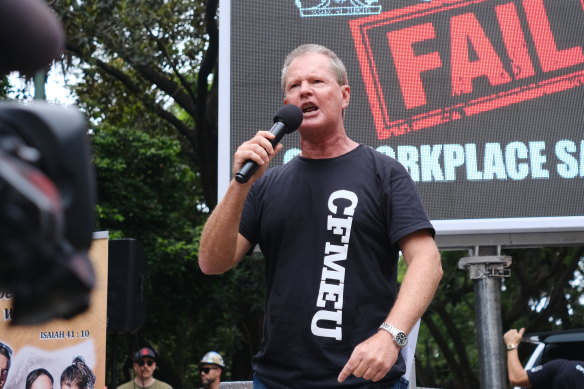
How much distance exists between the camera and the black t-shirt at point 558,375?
18.4 ft

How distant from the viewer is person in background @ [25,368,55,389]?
6605 millimetres

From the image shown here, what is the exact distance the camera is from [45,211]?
36.5 inches

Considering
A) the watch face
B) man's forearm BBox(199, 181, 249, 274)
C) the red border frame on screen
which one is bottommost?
the watch face

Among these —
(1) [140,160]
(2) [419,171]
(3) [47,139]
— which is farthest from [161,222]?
(3) [47,139]

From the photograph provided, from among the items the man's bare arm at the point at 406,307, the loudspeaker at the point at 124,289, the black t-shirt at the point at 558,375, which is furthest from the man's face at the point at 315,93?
the loudspeaker at the point at 124,289

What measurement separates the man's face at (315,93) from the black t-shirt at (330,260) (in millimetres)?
114

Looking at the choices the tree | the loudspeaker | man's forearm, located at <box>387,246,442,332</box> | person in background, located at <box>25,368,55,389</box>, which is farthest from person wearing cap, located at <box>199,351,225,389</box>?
man's forearm, located at <box>387,246,442,332</box>

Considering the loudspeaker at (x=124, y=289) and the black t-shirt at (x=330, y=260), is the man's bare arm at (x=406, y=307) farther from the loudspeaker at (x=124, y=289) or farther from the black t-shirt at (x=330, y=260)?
the loudspeaker at (x=124, y=289)

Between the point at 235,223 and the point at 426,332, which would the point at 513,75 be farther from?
the point at 426,332

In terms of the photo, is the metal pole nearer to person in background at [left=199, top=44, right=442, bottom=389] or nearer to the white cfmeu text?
person in background at [left=199, top=44, right=442, bottom=389]

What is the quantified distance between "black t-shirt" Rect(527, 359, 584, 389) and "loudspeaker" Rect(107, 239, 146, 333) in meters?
2.91

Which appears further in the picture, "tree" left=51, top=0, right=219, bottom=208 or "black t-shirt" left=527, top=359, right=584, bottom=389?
"tree" left=51, top=0, right=219, bottom=208

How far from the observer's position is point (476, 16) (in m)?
6.90

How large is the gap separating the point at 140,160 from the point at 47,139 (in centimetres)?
1285
